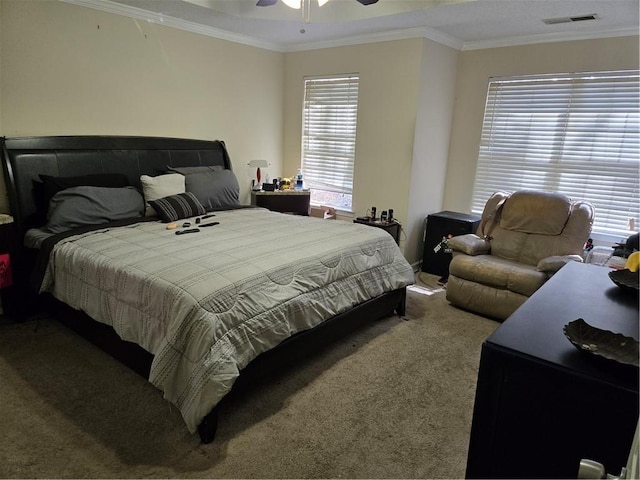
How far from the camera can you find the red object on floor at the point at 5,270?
9.73 feet

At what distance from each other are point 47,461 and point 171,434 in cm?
53

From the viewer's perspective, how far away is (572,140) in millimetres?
4086

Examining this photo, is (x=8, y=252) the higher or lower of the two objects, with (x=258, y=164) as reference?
lower

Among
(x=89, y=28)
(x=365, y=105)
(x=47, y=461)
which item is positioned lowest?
(x=47, y=461)

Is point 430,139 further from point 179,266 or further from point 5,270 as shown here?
point 5,270

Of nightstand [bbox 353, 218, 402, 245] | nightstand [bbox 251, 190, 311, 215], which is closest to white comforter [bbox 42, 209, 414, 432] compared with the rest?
nightstand [bbox 353, 218, 402, 245]

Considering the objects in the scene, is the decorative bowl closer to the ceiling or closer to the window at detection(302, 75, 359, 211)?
the ceiling

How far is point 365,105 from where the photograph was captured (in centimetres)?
468

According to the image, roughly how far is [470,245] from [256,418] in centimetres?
248

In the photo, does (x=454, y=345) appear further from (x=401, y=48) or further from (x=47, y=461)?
(x=401, y=48)

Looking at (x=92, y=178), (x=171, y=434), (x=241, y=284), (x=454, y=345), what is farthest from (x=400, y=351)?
(x=92, y=178)

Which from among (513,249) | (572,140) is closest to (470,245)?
(513,249)

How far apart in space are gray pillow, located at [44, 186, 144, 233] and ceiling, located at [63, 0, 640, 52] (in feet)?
5.13

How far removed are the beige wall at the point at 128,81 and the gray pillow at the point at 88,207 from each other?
0.57 m
